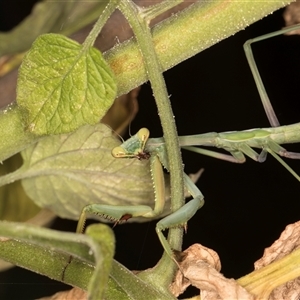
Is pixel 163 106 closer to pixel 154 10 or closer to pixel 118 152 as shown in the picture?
pixel 154 10

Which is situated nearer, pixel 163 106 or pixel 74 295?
pixel 163 106

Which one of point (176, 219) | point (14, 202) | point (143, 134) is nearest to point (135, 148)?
point (143, 134)

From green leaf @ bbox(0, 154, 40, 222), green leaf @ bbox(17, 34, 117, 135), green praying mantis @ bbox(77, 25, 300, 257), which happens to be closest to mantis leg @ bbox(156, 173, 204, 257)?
green praying mantis @ bbox(77, 25, 300, 257)

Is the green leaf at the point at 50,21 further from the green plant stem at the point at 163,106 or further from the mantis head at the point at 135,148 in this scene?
the green plant stem at the point at 163,106

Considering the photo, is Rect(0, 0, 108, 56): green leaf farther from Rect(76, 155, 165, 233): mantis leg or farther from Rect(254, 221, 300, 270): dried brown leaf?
Rect(254, 221, 300, 270): dried brown leaf

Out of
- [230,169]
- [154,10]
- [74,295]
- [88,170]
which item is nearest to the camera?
[154,10]
